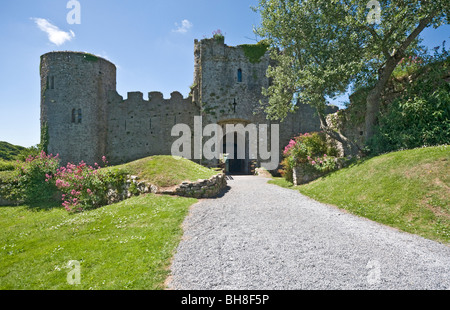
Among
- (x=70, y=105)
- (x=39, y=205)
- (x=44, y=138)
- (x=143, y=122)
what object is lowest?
(x=39, y=205)

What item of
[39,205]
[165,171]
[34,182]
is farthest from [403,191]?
[34,182]

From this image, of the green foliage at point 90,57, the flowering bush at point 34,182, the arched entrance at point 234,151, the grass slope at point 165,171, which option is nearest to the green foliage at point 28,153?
the flowering bush at point 34,182

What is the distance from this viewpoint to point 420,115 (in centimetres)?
1007

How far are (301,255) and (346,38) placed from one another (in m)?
11.9

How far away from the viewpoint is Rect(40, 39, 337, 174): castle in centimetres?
2125

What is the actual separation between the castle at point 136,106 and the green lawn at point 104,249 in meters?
13.0

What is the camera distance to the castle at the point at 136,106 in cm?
2125

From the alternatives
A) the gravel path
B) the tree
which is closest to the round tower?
the tree

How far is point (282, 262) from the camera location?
14.7 feet

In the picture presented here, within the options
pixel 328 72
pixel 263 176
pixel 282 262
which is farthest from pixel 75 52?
pixel 282 262

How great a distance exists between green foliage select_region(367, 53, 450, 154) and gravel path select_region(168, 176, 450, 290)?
5754mm

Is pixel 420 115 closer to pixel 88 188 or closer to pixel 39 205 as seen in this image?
pixel 88 188

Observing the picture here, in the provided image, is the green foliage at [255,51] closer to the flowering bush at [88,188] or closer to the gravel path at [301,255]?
the flowering bush at [88,188]
